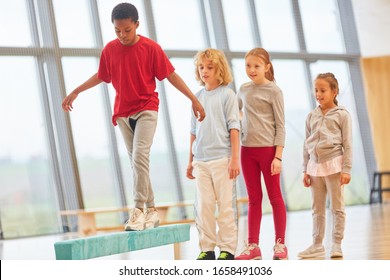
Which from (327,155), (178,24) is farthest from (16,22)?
(327,155)

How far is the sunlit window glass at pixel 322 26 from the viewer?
10.2 metres

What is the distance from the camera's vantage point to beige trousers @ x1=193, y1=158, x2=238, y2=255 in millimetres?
3279

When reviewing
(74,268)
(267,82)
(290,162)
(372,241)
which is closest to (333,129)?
(267,82)

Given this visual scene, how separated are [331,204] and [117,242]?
1.16 metres

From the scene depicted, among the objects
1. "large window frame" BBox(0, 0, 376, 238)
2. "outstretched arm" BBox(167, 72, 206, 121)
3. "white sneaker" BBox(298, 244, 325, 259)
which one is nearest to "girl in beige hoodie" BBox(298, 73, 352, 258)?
"white sneaker" BBox(298, 244, 325, 259)

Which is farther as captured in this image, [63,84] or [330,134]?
[63,84]

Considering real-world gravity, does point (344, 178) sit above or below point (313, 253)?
above

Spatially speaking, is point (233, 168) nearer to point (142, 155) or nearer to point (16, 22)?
point (142, 155)

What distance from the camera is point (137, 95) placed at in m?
3.16

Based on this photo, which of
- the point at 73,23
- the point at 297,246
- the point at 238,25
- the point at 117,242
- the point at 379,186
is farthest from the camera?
the point at 379,186

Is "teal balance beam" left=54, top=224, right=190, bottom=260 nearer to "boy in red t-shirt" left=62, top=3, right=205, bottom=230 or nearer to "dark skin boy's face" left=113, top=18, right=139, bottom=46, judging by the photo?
"boy in red t-shirt" left=62, top=3, right=205, bottom=230

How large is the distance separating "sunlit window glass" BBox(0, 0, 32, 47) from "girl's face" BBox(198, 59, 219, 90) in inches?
196

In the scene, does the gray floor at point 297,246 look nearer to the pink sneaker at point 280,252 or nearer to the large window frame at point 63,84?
the pink sneaker at point 280,252

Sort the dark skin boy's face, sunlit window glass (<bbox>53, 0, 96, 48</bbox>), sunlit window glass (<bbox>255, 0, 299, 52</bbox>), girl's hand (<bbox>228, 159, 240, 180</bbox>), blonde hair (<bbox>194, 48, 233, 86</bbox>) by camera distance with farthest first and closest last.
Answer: sunlit window glass (<bbox>255, 0, 299, 52</bbox>), sunlit window glass (<bbox>53, 0, 96, 48</bbox>), blonde hair (<bbox>194, 48, 233, 86</bbox>), girl's hand (<bbox>228, 159, 240, 180</bbox>), the dark skin boy's face
